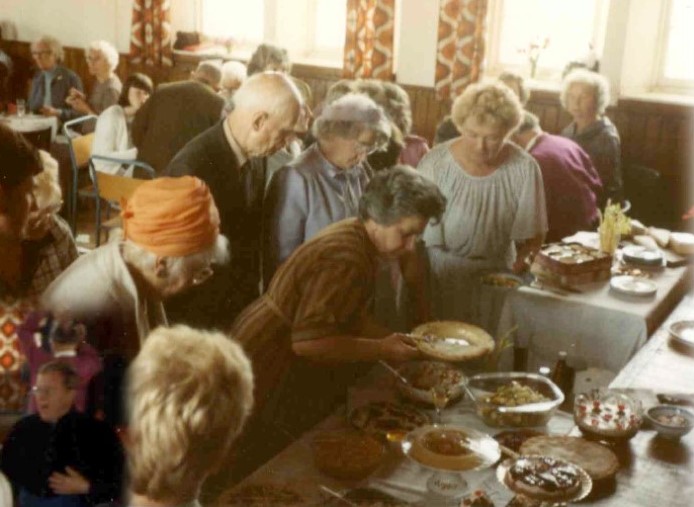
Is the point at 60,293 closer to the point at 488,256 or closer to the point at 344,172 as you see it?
the point at 344,172

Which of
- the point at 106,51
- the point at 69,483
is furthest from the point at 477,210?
the point at 106,51

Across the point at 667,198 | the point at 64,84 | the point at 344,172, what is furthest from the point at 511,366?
the point at 64,84

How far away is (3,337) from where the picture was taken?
1.67m

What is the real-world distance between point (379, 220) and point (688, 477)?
97 centimetres

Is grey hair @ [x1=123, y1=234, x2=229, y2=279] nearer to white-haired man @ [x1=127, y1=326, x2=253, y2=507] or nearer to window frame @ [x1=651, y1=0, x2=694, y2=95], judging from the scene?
white-haired man @ [x1=127, y1=326, x2=253, y2=507]

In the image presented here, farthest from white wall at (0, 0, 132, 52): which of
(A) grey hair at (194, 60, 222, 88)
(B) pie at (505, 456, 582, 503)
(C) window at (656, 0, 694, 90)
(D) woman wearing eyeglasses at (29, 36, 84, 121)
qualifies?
(B) pie at (505, 456, 582, 503)

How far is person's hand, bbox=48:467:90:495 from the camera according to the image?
154 centimetres

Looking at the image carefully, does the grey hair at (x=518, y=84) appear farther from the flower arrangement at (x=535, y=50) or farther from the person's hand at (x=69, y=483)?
the person's hand at (x=69, y=483)

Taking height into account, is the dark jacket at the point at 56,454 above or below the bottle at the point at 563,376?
above

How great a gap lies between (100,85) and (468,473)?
16.8 ft

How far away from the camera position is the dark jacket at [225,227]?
8.39ft

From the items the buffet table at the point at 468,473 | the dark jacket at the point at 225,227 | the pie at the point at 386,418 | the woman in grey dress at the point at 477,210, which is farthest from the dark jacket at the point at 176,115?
the pie at the point at 386,418

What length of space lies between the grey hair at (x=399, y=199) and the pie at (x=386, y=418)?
48 cm

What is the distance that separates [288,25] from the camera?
22.8 ft
